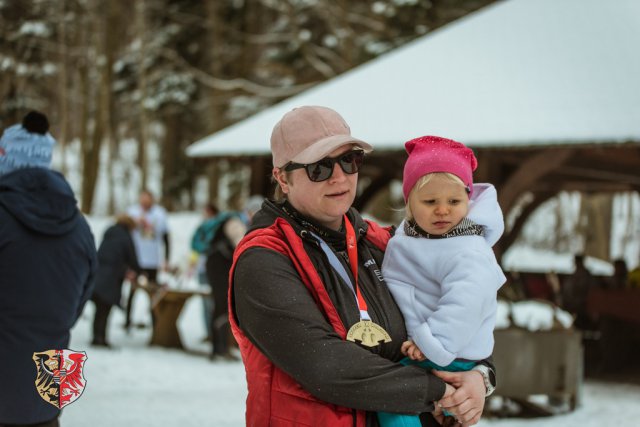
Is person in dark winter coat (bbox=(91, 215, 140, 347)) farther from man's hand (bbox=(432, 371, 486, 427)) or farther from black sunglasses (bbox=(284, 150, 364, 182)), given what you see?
man's hand (bbox=(432, 371, 486, 427))

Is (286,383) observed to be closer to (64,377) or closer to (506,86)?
(64,377)

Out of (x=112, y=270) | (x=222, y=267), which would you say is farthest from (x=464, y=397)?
(x=112, y=270)

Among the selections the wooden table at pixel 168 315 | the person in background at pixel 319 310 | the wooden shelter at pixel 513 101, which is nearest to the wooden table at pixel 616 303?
the wooden shelter at pixel 513 101

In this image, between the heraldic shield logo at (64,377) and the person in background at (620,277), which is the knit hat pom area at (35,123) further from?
the person in background at (620,277)

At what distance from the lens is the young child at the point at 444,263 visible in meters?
2.24

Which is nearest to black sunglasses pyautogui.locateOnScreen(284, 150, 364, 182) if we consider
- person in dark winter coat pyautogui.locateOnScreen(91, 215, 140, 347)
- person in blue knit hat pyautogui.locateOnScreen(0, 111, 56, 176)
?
person in blue knit hat pyautogui.locateOnScreen(0, 111, 56, 176)

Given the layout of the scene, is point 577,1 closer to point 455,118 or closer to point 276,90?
point 455,118

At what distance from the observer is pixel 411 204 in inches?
97.9

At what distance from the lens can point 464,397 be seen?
7.17 ft

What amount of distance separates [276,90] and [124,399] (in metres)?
16.2

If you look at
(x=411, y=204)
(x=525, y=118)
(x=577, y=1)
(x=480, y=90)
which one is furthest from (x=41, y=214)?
(x=577, y=1)

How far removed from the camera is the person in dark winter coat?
979 centimetres

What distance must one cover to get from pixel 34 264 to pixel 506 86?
796 cm

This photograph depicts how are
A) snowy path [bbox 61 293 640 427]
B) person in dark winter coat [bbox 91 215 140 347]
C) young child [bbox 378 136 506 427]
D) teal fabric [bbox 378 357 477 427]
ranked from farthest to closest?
1. person in dark winter coat [bbox 91 215 140 347]
2. snowy path [bbox 61 293 640 427]
3. young child [bbox 378 136 506 427]
4. teal fabric [bbox 378 357 477 427]
